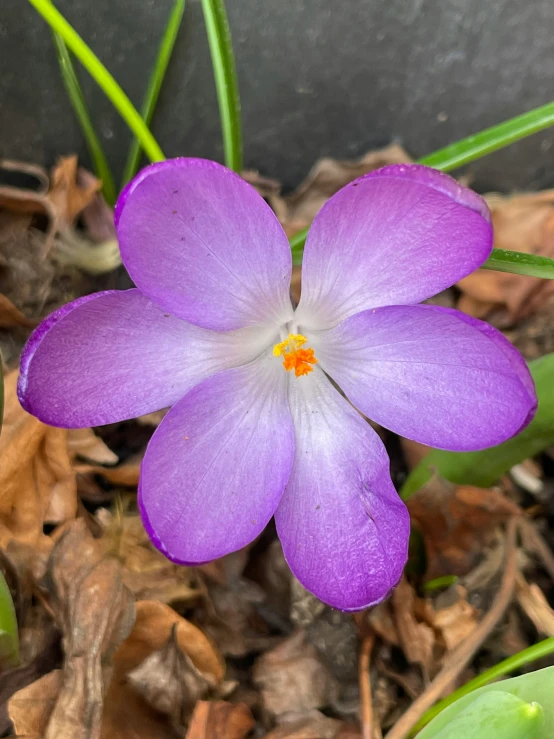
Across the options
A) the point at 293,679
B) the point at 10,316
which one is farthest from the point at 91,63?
the point at 293,679

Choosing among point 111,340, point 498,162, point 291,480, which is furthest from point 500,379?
point 498,162

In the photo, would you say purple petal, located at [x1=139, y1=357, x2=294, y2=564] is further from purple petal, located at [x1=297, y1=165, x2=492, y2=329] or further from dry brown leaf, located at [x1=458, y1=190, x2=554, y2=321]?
dry brown leaf, located at [x1=458, y1=190, x2=554, y2=321]

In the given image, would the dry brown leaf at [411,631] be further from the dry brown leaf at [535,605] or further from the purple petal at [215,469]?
the purple petal at [215,469]

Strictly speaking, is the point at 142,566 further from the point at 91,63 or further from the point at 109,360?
the point at 91,63

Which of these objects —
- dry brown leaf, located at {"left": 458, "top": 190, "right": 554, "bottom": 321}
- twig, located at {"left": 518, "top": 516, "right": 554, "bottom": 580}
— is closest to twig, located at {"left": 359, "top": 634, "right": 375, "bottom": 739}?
twig, located at {"left": 518, "top": 516, "right": 554, "bottom": 580}

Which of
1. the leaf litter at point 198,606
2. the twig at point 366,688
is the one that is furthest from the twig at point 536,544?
the twig at point 366,688

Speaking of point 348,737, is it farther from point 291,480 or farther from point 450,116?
point 450,116
